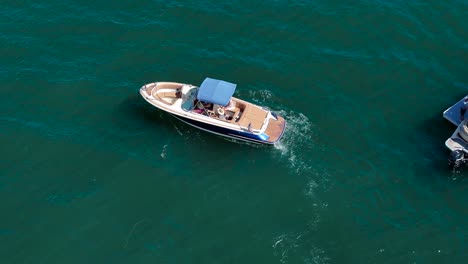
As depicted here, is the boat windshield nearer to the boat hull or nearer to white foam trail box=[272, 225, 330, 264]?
the boat hull

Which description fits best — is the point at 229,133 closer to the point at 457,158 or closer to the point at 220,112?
the point at 220,112

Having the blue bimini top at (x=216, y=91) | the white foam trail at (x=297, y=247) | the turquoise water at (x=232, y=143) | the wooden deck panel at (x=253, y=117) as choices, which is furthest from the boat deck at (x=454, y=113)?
the blue bimini top at (x=216, y=91)

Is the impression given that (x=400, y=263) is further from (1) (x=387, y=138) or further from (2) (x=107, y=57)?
(2) (x=107, y=57)

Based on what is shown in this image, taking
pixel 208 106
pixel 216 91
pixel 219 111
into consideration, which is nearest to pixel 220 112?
pixel 219 111

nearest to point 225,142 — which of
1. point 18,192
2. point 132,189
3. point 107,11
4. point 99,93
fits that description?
point 132,189

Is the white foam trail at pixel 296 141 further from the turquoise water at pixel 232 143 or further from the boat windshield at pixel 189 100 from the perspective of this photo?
the boat windshield at pixel 189 100

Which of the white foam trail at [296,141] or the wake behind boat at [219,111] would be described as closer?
the white foam trail at [296,141]

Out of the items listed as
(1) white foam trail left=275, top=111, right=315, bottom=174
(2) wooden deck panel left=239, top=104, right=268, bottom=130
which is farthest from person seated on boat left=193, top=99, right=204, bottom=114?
(1) white foam trail left=275, top=111, right=315, bottom=174
